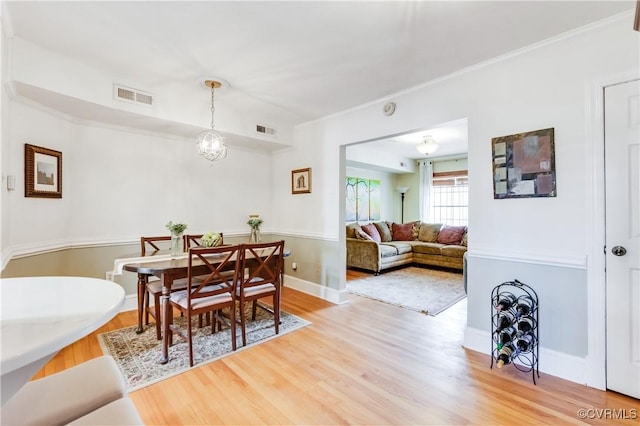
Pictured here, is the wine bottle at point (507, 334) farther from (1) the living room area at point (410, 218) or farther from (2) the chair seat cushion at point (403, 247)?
(2) the chair seat cushion at point (403, 247)

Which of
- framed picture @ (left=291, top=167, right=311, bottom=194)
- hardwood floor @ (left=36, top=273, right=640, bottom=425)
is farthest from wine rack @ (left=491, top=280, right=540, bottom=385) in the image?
framed picture @ (left=291, top=167, right=311, bottom=194)

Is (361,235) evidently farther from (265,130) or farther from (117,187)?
(117,187)

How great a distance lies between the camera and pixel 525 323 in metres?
2.14

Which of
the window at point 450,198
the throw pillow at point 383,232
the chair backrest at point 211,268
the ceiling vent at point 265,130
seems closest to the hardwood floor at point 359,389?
the chair backrest at point 211,268

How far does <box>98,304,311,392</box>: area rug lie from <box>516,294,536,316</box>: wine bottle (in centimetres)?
187

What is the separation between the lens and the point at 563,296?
209 cm

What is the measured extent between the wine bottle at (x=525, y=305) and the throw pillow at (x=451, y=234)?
12.6ft

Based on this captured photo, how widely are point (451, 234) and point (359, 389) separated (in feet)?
15.9

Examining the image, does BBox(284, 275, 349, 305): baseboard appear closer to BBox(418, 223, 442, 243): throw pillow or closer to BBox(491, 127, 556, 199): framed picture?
BBox(491, 127, 556, 199): framed picture

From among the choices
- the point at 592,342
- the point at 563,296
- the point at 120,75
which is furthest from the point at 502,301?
the point at 120,75

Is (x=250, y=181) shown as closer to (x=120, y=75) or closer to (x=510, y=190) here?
(x=120, y=75)

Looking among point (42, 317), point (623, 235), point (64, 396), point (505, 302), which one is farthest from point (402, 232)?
point (42, 317)

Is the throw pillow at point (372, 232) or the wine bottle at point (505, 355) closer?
the wine bottle at point (505, 355)

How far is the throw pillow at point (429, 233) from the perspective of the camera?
6.26 meters
